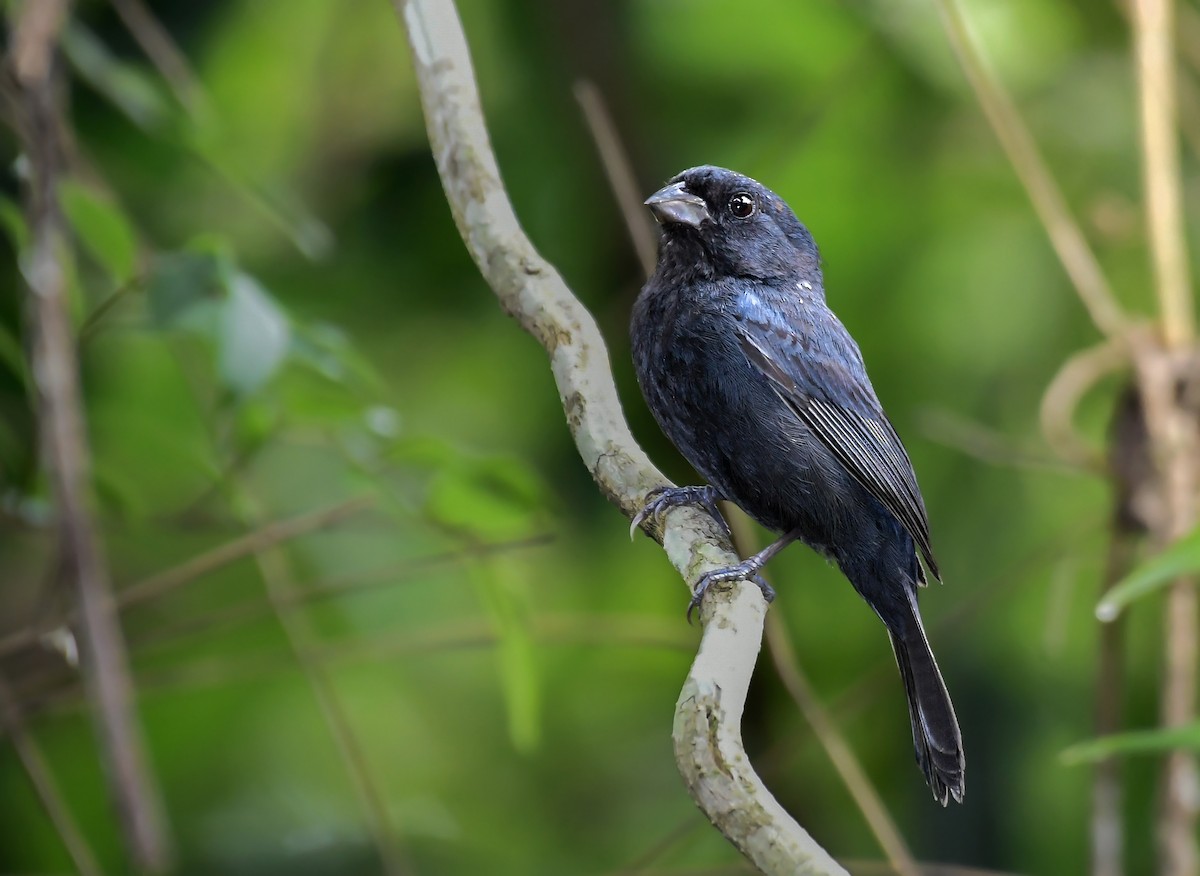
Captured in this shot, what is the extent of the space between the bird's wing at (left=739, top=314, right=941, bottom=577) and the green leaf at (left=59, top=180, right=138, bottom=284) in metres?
1.31

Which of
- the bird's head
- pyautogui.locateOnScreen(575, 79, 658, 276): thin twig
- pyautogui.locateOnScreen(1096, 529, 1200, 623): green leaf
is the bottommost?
pyautogui.locateOnScreen(1096, 529, 1200, 623): green leaf

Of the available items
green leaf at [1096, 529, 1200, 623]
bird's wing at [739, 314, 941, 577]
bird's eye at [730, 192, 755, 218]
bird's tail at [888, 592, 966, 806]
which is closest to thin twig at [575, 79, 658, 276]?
bird's eye at [730, 192, 755, 218]

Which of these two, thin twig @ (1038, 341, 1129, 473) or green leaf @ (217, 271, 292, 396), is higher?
green leaf @ (217, 271, 292, 396)

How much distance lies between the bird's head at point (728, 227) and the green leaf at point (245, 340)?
3.38 ft

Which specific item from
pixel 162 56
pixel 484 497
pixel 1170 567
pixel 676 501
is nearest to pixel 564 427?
pixel 484 497

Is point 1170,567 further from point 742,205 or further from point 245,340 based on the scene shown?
point 245,340

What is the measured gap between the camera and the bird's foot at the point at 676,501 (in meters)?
2.23

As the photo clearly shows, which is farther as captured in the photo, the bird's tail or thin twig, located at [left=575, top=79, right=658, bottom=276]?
thin twig, located at [left=575, top=79, right=658, bottom=276]

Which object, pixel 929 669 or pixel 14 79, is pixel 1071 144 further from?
pixel 14 79

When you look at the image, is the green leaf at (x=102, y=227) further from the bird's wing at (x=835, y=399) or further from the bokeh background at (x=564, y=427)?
the bird's wing at (x=835, y=399)

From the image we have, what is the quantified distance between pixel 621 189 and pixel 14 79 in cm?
126

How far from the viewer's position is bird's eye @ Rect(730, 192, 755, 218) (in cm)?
324

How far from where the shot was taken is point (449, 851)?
473 cm

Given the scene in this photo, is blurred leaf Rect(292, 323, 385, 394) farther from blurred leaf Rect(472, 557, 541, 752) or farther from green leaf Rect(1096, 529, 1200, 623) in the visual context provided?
green leaf Rect(1096, 529, 1200, 623)
